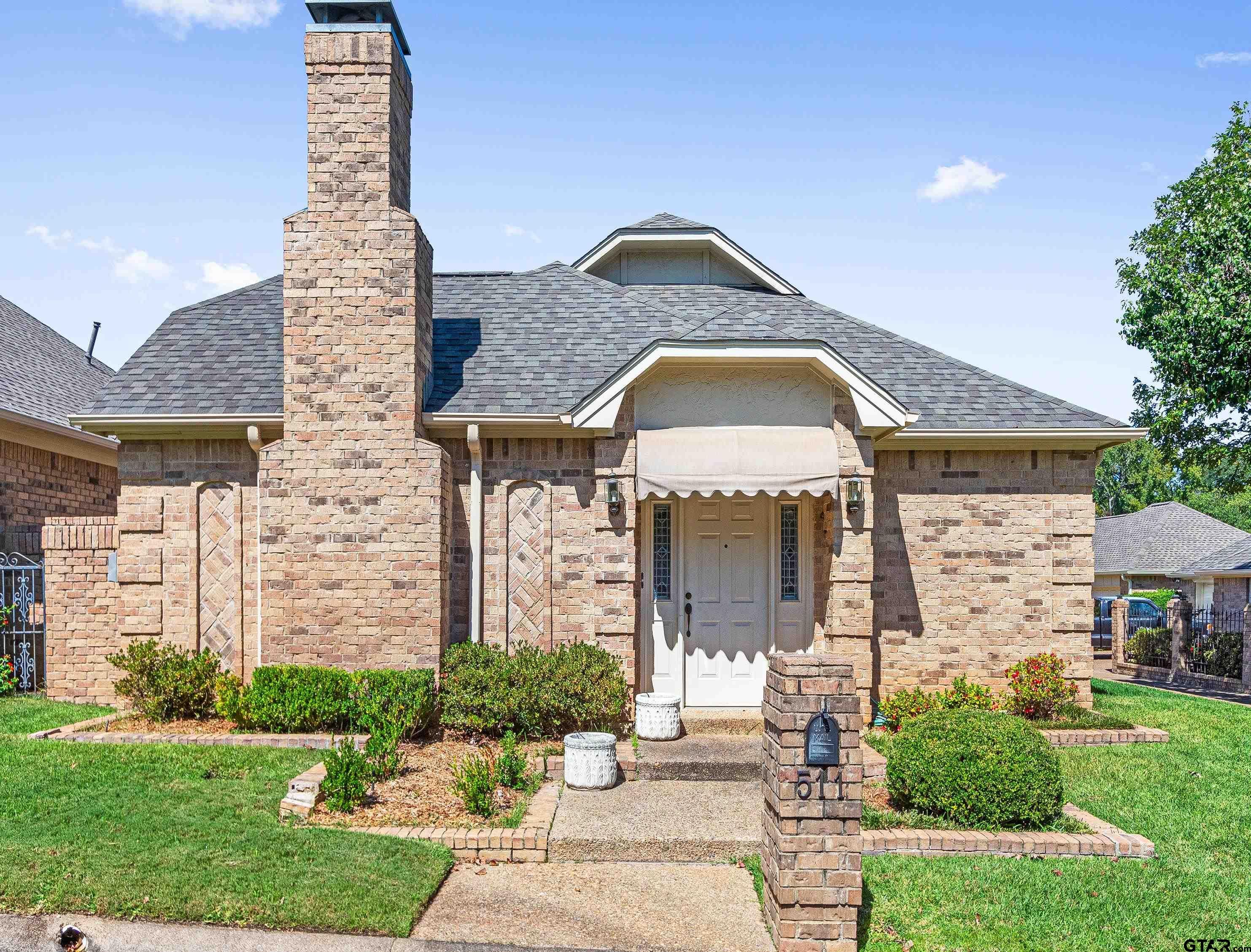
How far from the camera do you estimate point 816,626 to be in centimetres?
1091

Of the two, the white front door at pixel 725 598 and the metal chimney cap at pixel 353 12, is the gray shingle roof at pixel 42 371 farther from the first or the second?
the white front door at pixel 725 598

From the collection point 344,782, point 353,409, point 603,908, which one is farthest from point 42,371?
point 603,908

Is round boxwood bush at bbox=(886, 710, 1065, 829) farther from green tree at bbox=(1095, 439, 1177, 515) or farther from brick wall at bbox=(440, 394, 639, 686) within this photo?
green tree at bbox=(1095, 439, 1177, 515)

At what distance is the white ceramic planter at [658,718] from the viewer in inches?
378

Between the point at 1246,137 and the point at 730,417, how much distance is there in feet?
65.3

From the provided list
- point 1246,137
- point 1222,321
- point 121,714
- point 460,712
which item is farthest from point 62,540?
point 1246,137

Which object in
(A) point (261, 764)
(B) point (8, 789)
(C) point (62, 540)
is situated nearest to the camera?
(B) point (8, 789)

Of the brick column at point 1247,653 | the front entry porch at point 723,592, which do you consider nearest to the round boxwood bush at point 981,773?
the front entry porch at point 723,592

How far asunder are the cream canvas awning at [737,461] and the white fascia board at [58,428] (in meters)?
8.03

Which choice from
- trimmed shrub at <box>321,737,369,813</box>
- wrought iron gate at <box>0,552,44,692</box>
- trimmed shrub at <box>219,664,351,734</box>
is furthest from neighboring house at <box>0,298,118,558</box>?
trimmed shrub at <box>321,737,369,813</box>

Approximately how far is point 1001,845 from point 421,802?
4.79 metres

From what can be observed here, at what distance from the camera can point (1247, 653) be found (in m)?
17.5

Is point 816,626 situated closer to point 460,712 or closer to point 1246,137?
point 460,712

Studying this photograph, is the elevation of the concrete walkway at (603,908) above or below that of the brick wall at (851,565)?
below
